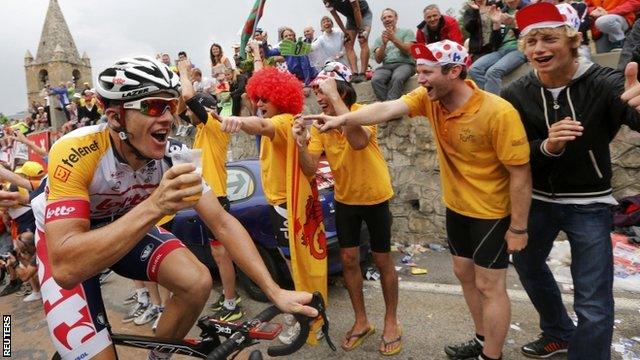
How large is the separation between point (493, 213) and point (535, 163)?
0.42 metres

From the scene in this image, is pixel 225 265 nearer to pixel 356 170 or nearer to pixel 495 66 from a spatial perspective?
pixel 356 170

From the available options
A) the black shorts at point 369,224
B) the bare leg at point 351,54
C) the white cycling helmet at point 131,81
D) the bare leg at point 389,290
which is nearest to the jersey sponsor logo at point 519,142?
the black shorts at point 369,224

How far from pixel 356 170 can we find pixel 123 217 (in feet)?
6.39

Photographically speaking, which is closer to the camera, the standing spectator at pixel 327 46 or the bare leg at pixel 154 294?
the bare leg at pixel 154 294

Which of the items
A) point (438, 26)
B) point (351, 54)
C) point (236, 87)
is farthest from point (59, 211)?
point (236, 87)

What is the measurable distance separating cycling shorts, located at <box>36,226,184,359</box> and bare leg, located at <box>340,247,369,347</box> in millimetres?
1498

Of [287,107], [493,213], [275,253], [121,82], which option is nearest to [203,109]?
[287,107]

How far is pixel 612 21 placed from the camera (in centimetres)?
499

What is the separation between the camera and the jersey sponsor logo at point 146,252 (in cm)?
240

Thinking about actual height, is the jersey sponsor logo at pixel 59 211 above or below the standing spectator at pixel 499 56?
below

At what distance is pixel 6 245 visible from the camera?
21.9 feet

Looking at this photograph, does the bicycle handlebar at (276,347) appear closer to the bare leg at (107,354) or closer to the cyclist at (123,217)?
A: the cyclist at (123,217)

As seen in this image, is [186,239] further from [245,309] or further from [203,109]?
[203,109]

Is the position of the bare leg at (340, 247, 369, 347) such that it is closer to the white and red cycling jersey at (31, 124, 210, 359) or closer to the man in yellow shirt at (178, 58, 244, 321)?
the man in yellow shirt at (178, 58, 244, 321)
